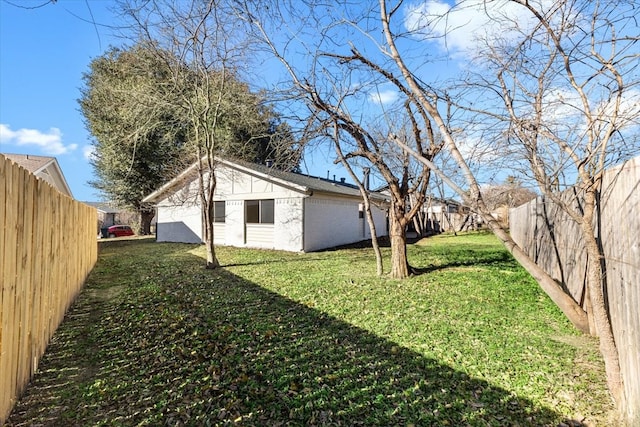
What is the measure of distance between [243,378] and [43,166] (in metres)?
12.0

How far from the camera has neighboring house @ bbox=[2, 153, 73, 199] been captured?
10.6 meters

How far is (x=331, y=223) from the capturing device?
47.5ft

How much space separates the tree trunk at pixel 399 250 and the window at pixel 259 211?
696cm

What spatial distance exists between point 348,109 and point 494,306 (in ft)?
15.7

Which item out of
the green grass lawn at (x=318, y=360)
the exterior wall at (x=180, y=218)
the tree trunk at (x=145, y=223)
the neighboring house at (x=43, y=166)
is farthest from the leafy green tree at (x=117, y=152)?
the green grass lawn at (x=318, y=360)

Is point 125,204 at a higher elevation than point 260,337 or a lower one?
higher

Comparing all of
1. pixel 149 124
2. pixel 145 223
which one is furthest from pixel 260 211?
pixel 145 223

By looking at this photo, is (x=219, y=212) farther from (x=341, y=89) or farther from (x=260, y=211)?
(x=341, y=89)

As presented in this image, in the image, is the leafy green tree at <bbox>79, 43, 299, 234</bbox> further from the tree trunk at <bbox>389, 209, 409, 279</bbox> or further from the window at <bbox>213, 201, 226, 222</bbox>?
the tree trunk at <bbox>389, 209, 409, 279</bbox>

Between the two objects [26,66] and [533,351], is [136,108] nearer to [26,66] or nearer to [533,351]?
[26,66]

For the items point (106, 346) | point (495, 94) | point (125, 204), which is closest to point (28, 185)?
point (106, 346)

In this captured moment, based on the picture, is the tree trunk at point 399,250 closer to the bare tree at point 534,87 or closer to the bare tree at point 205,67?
the bare tree at point 534,87

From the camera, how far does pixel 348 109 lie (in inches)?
286

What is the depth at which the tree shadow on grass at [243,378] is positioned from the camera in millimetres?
2449
